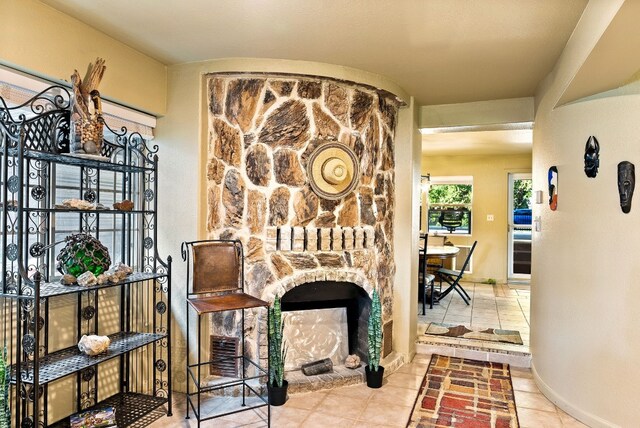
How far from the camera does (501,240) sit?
7480mm

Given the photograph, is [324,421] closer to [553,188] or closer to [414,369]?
[414,369]

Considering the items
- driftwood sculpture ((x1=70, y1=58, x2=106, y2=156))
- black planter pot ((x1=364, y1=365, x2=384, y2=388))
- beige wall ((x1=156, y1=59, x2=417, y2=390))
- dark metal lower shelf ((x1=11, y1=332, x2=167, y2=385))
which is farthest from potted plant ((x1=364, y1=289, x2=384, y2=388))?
driftwood sculpture ((x1=70, y1=58, x2=106, y2=156))

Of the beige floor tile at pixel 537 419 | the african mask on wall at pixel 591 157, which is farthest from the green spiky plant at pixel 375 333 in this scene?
the african mask on wall at pixel 591 157

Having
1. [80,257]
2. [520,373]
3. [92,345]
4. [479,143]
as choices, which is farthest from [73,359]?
[479,143]

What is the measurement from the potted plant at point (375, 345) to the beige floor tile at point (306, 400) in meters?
0.39

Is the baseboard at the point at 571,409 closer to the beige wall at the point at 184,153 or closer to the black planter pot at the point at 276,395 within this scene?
the black planter pot at the point at 276,395

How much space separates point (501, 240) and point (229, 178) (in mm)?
5879

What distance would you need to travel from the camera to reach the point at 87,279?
2.25m

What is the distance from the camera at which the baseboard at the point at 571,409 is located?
2.58 m

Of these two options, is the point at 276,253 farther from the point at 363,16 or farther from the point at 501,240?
the point at 501,240

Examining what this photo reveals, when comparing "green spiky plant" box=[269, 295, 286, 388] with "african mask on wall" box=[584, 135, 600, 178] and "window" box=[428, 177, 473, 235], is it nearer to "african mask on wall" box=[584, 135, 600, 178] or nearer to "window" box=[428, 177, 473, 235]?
"african mask on wall" box=[584, 135, 600, 178]

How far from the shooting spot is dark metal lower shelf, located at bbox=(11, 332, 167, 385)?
6.77ft

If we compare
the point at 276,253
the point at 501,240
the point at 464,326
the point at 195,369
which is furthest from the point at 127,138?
the point at 501,240

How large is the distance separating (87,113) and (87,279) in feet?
2.92
